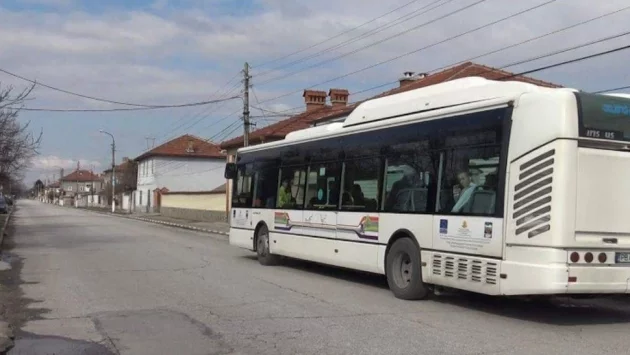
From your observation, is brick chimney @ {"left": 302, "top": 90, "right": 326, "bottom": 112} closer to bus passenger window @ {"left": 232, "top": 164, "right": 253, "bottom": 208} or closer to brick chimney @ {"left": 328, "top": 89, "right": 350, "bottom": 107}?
brick chimney @ {"left": 328, "top": 89, "right": 350, "bottom": 107}

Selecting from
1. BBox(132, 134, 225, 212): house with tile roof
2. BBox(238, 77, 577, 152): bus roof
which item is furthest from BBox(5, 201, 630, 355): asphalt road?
BBox(132, 134, 225, 212): house with tile roof

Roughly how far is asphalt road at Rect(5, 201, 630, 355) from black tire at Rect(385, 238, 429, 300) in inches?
8.3

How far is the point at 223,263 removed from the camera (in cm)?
1675

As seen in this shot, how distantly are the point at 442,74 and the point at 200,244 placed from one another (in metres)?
14.5

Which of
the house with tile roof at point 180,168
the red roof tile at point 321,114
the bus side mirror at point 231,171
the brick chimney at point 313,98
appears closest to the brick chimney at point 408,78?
the red roof tile at point 321,114

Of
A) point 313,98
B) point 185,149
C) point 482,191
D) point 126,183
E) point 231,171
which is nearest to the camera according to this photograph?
point 482,191

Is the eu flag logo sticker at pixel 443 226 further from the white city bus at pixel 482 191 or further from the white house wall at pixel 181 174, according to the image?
the white house wall at pixel 181 174

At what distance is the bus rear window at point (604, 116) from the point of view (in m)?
8.56

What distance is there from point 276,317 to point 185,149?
227 feet

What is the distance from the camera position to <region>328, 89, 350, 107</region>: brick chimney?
139ft

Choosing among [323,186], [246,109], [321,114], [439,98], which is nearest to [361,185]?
[323,186]

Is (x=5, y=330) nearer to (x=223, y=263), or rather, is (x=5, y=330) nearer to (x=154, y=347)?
(x=154, y=347)

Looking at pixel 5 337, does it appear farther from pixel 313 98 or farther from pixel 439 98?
pixel 313 98

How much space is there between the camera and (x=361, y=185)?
12375 millimetres
